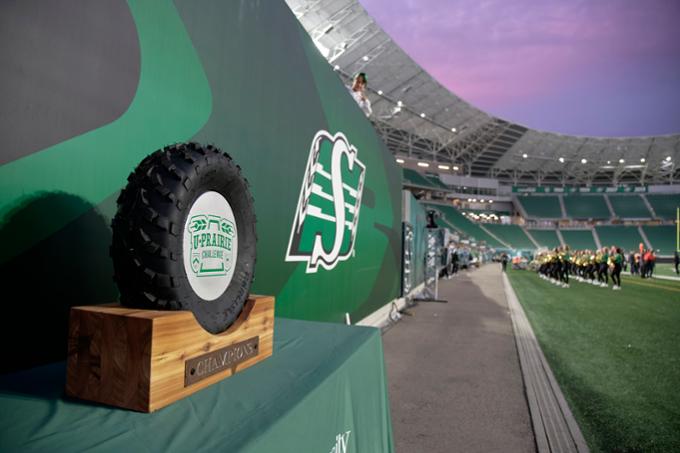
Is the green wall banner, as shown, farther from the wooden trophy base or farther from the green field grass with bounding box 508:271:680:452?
the green field grass with bounding box 508:271:680:452

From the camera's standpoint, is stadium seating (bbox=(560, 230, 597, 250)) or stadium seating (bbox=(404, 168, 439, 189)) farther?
stadium seating (bbox=(560, 230, 597, 250))

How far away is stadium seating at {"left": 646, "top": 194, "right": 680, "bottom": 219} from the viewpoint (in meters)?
48.7

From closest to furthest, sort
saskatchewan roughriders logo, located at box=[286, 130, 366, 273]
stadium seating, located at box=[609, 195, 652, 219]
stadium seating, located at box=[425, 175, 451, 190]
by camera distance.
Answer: saskatchewan roughriders logo, located at box=[286, 130, 366, 273], stadium seating, located at box=[425, 175, 451, 190], stadium seating, located at box=[609, 195, 652, 219]

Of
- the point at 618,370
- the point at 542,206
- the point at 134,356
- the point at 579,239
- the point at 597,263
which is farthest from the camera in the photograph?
the point at 542,206

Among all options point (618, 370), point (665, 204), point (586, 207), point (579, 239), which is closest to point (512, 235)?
point (579, 239)

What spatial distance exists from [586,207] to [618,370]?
192 ft

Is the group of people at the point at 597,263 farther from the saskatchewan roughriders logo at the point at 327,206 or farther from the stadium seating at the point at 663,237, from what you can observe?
the stadium seating at the point at 663,237

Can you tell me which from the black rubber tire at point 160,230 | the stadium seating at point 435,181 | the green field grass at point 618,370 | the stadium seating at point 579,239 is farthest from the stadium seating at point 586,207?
the black rubber tire at point 160,230

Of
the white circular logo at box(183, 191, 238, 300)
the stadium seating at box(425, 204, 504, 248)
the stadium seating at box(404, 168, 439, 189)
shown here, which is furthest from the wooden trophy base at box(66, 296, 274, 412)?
the stadium seating at box(425, 204, 504, 248)

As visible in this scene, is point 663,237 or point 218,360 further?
point 663,237

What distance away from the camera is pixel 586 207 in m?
52.9

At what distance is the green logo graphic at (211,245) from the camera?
87cm

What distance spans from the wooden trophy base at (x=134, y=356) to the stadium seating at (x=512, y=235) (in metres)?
52.7

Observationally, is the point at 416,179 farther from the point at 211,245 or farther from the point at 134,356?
the point at 134,356
